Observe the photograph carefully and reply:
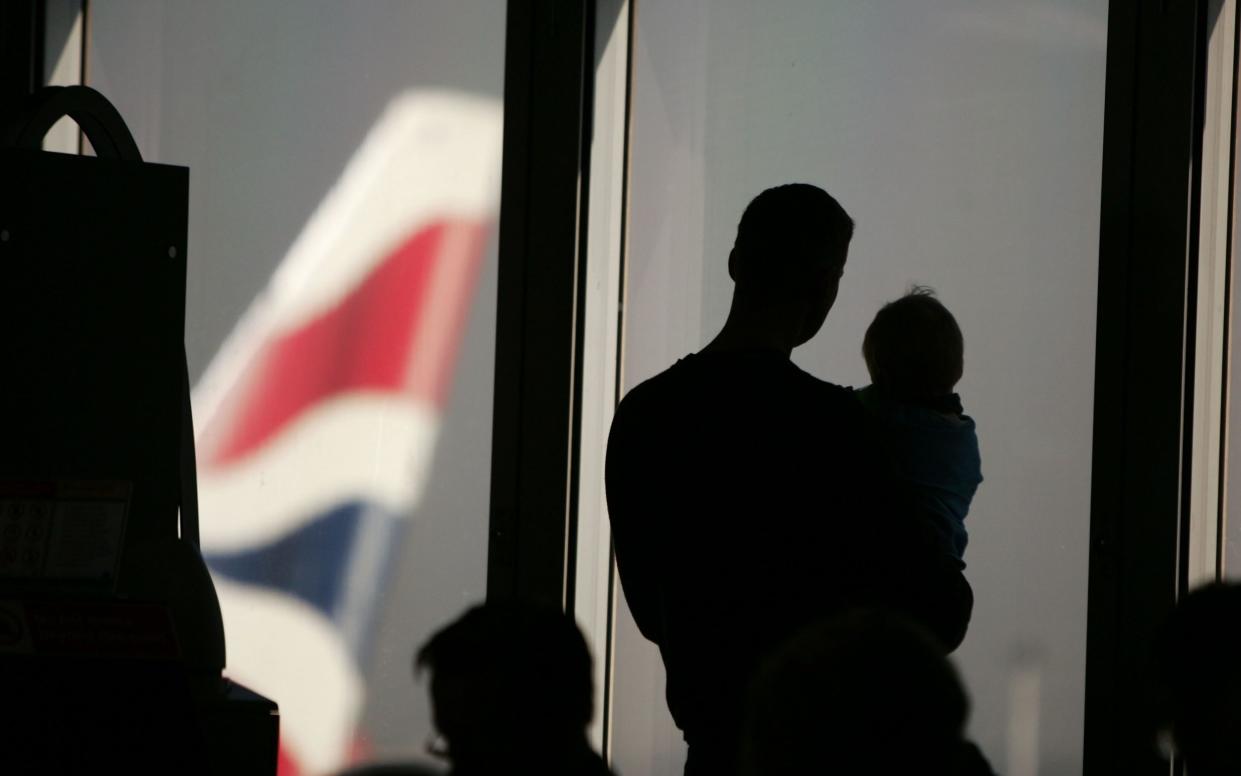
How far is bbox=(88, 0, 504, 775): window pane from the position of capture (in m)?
3.40

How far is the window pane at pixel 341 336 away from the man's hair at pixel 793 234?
5.60 ft

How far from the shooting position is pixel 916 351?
7.13 ft

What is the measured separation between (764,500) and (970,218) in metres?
1.23

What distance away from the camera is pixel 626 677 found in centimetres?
316

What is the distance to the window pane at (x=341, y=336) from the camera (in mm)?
3396

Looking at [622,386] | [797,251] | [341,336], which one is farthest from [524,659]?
[341,336]

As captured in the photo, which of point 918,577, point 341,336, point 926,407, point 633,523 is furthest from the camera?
point 341,336

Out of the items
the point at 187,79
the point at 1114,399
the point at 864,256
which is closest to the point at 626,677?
the point at 864,256

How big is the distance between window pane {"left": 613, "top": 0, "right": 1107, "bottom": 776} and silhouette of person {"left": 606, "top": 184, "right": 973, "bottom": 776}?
0.97 meters

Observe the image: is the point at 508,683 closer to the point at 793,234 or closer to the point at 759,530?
the point at 759,530

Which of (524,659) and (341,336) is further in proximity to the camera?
(341,336)

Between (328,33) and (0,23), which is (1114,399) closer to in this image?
(328,33)

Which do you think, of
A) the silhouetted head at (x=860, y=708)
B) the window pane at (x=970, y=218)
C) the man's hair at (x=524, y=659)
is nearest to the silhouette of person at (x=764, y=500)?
the man's hair at (x=524, y=659)

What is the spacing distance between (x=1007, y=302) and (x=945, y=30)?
557 millimetres
